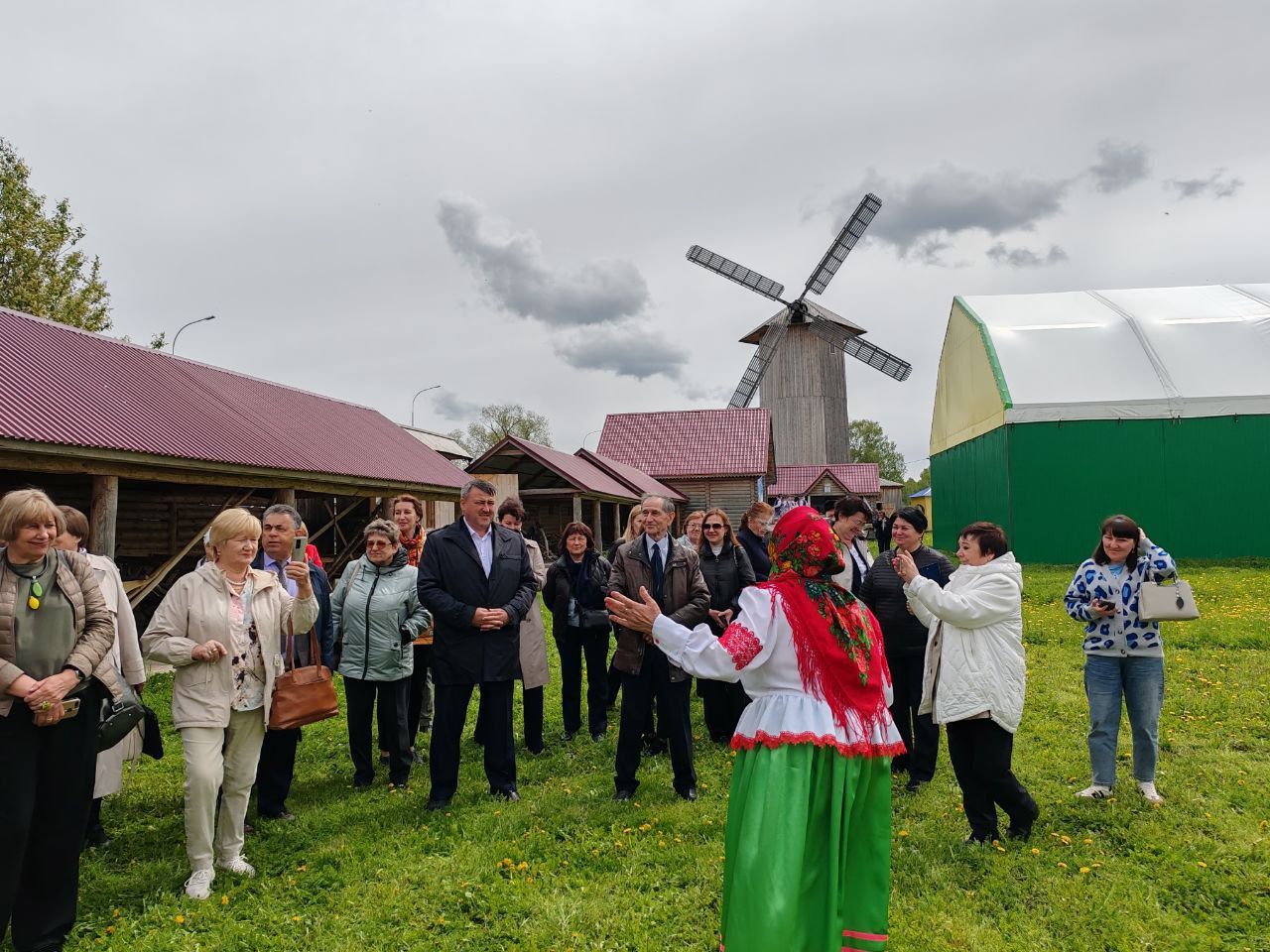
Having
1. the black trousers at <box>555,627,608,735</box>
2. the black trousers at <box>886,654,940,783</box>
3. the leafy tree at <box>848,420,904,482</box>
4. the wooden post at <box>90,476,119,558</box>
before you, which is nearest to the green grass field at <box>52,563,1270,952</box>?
the black trousers at <box>886,654,940,783</box>

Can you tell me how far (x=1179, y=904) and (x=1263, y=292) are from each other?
21974 millimetres

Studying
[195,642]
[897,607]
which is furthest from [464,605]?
[897,607]

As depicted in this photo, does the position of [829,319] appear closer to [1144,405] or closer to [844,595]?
[1144,405]

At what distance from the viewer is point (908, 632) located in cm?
520

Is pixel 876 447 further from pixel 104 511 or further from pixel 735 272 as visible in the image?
pixel 104 511

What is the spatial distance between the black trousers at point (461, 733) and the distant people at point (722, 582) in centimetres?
187

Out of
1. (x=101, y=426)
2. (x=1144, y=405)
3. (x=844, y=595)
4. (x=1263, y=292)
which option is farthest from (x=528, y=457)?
(x=1263, y=292)

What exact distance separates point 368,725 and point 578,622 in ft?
6.60

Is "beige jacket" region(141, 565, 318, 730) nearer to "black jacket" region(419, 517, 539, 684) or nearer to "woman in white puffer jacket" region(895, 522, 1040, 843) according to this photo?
"black jacket" region(419, 517, 539, 684)

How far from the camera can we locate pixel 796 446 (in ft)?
127

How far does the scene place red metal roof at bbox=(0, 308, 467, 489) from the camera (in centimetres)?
789

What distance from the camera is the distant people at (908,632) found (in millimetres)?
5113

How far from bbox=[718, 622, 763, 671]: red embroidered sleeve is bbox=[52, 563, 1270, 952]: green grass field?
1.35 meters

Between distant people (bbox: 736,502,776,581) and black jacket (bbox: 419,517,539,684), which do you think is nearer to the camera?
black jacket (bbox: 419,517,539,684)
